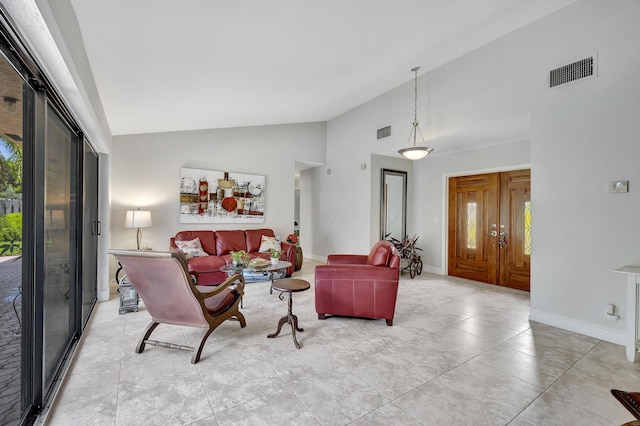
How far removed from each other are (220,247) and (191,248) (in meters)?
0.55

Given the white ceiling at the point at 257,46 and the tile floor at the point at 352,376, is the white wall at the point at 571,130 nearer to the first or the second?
the white ceiling at the point at 257,46

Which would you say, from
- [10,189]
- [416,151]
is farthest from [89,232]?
[416,151]

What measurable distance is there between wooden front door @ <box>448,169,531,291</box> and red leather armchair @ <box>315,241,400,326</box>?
9.78 feet

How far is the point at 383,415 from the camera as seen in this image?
1804 mm

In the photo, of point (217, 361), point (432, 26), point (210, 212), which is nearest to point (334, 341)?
point (217, 361)

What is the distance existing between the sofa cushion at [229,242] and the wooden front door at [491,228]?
4.21 metres

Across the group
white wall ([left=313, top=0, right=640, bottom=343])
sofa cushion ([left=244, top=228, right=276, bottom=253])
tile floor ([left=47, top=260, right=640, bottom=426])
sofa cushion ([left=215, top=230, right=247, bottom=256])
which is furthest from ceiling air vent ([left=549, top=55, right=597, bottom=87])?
sofa cushion ([left=215, top=230, right=247, bottom=256])

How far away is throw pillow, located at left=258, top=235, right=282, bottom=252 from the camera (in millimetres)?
5664

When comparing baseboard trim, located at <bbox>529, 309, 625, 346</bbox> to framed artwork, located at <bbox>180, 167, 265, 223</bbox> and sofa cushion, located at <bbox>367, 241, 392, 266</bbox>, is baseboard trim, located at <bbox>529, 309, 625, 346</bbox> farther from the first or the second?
framed artwork, located at <bbox>180, 167, 265, 223</bbox>

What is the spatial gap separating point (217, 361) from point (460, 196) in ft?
17.2

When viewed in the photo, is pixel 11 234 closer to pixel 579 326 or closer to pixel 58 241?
pixel 58 241

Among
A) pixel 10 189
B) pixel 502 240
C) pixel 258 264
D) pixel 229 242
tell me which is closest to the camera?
pixel 10 189

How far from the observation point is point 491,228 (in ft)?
17.6

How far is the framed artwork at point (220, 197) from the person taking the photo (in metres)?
5.58
